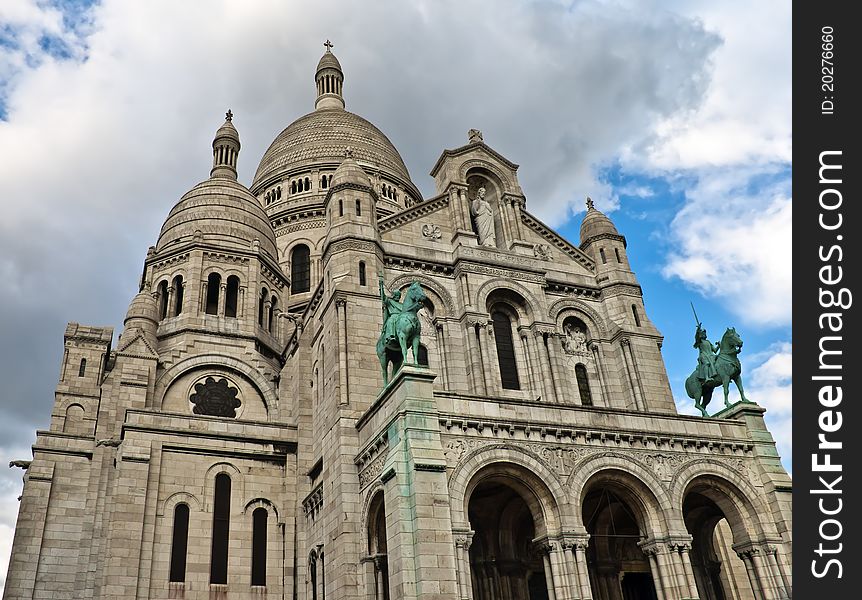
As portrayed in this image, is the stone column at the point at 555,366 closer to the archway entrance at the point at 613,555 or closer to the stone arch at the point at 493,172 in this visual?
the archway entrance at the point at 613,555

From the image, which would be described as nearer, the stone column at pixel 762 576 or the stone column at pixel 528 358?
the stone column at pixel 762 576

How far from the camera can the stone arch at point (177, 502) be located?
2714cm

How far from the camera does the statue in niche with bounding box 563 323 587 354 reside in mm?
30227

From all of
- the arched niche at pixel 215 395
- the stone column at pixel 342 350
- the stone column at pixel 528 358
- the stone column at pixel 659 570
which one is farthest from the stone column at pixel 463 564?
the arched niche at pixel 215 395

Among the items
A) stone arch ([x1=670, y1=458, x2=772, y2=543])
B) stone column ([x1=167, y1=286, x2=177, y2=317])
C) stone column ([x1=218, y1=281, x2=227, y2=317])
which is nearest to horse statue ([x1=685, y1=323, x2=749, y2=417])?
stone arch ([x1=670, y1=458, x2=772, y2=543])

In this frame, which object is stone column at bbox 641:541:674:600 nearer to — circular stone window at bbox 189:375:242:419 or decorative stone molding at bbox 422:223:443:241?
decorative stone molding at bbox 422:223:443:241

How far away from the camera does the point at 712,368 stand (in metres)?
26.3

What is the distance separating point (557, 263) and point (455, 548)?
16.4 m

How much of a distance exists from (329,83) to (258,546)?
168ft

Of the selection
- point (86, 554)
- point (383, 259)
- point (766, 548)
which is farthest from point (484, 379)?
point (86, 554)

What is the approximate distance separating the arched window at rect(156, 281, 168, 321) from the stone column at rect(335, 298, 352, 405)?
13283 mm

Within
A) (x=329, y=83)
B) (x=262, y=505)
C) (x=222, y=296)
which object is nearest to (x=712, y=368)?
(x=262, y=505)

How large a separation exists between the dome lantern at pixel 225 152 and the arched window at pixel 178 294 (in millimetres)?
11193

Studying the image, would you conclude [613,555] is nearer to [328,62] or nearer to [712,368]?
[712,368]
